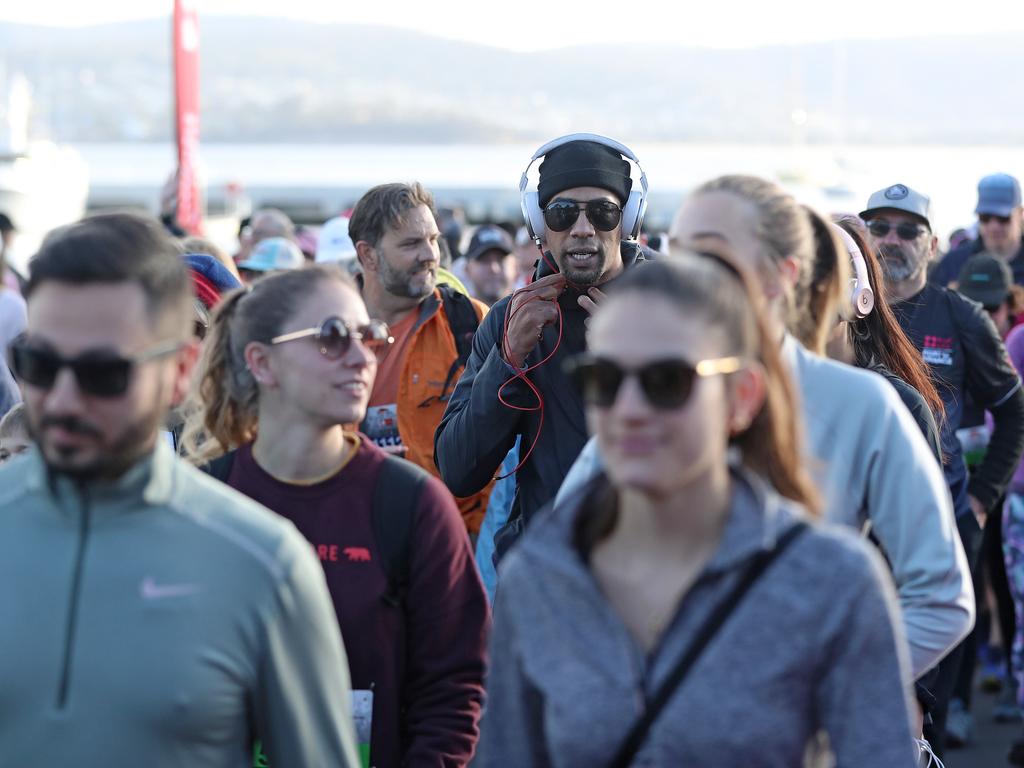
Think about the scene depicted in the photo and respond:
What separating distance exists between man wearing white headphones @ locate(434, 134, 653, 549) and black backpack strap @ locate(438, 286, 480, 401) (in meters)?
1.03

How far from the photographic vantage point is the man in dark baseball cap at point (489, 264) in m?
10.2

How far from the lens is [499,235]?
1027 cm

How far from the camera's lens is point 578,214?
4344mm

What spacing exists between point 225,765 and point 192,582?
29 cm

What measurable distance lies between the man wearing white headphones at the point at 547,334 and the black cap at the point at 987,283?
12.8ft

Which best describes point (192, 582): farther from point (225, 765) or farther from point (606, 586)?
point (606, 586)

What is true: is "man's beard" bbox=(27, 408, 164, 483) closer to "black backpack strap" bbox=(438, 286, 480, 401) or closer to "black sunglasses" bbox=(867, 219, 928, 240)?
"black backpack strap" bbox=(438, 286, 480, 401)

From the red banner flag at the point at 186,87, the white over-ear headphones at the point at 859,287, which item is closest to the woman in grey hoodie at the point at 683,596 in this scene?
the white over-ear headphones at the point at 859,287

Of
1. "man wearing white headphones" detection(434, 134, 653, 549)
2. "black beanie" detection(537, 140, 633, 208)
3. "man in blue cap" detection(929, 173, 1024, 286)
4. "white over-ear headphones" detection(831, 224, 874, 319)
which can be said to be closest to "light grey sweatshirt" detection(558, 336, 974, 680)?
"white over-ear headphones" detection(831, 224, 874, 319)

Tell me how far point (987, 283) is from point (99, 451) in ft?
21.4

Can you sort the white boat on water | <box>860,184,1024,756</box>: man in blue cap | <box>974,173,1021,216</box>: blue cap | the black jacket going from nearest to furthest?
the black jacket → <box>860,184,1024,756</box>: man in blue cap → <box>974,173,1021,216</box>: blue cap → the white boat on water

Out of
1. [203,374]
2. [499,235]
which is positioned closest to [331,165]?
[499,235]

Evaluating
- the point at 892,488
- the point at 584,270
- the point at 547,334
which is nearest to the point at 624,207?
the point at 584,270

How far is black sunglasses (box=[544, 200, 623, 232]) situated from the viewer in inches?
171
